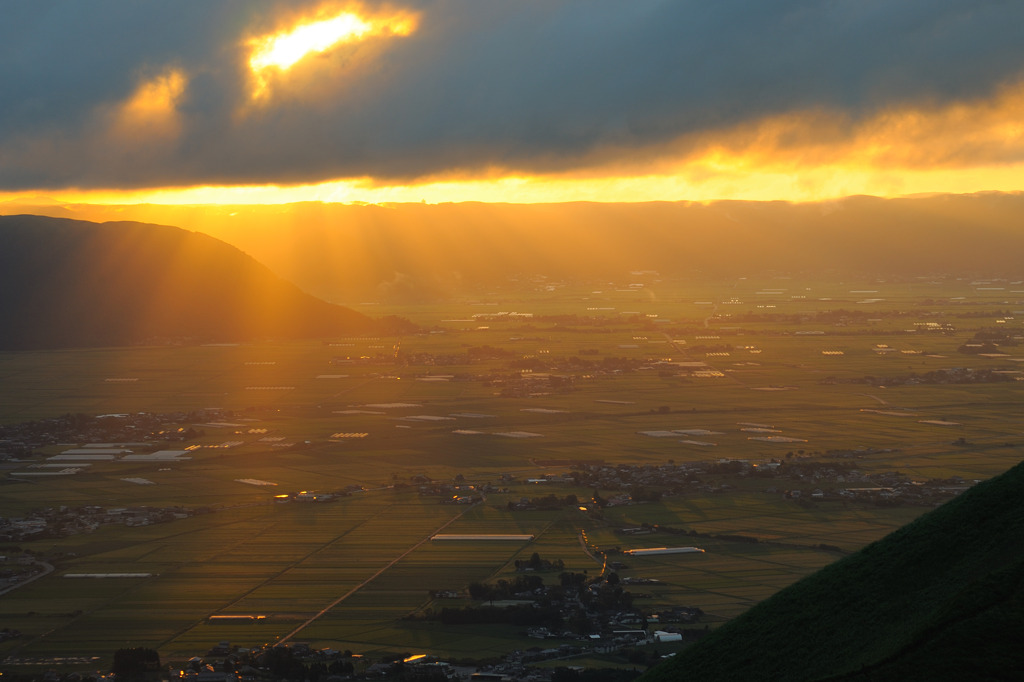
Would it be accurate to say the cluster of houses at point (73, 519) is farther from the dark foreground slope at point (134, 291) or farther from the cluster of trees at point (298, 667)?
the dark foreground slope at point (134, 291)

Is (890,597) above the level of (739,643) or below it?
above

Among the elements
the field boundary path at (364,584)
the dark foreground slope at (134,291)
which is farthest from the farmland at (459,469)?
the dark foreground slope at (134,291)

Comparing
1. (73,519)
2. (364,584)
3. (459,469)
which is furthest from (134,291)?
(364,584)

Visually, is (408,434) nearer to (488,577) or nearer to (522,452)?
(522,452)

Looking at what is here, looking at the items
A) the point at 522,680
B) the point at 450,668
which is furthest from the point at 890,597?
the point at 450,668

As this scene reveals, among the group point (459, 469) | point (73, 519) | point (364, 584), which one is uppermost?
point (459, 469)

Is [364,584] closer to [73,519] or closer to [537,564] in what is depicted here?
[537,564]
